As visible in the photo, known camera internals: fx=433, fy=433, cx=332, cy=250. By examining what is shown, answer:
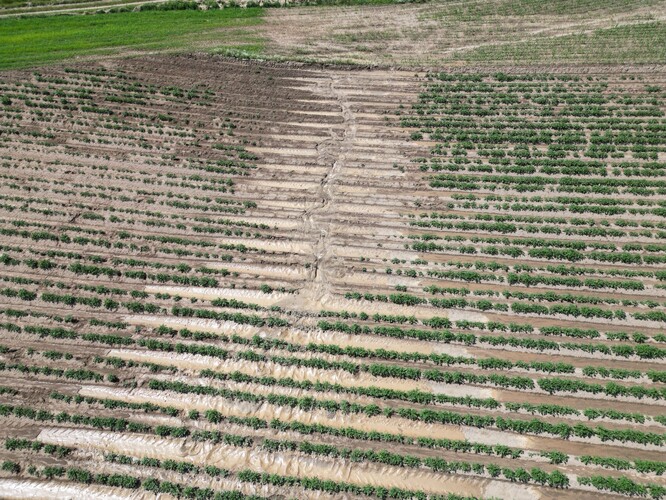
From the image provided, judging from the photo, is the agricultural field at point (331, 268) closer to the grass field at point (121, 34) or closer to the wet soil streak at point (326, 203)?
the wet soil streak at point (326, 203)

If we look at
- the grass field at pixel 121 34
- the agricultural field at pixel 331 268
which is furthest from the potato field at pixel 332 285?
the grass field at pixel 121 34

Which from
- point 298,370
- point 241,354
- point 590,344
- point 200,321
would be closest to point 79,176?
point 200,321

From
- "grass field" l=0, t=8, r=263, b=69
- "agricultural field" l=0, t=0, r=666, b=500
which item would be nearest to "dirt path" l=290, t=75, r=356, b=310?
"agricultural field" l=0, t=0, r=666, b=500

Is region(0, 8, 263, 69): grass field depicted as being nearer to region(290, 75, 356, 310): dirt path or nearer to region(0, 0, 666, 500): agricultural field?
region(0, 0, 666, 500): agricultural field

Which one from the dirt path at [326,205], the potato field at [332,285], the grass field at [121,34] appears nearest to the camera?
the potato field at [332,285]

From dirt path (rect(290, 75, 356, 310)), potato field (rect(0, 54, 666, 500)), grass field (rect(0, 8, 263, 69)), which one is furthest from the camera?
grass field (rect(0, 8, 263, 69))

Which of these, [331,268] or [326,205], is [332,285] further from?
[326,205]

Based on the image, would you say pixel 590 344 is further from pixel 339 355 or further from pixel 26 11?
pixel 26 11
